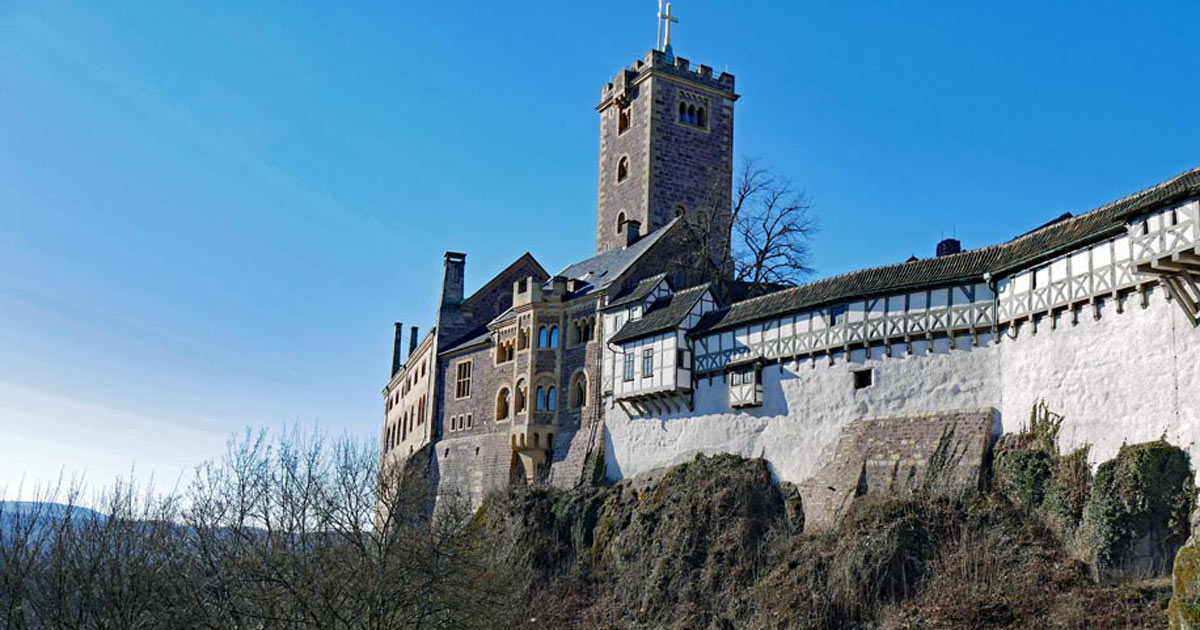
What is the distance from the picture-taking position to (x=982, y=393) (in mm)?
24734

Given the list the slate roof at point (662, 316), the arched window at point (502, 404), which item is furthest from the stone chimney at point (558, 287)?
the arched window at point (502, 404)

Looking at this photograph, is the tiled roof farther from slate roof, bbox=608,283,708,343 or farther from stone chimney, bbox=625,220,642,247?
stone chimney, bbox=625,220,642,247

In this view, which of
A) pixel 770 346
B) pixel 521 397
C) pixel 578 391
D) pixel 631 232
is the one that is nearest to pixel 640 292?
pixel 578 391

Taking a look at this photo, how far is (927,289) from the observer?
26.0 m

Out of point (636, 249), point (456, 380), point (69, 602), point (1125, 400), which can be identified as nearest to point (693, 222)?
point (636, 249)

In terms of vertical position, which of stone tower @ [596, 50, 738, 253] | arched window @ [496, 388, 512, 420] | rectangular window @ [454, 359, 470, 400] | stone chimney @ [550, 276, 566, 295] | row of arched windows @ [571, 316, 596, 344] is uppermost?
stone tower @ [596, 50, 738, 253]

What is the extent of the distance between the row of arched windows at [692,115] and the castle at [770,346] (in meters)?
0.08

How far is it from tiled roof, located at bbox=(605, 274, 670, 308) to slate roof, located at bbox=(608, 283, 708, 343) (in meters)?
0.49

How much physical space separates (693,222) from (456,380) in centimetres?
1147

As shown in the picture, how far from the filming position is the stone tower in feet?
151

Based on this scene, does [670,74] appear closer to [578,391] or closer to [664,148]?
[664,148]

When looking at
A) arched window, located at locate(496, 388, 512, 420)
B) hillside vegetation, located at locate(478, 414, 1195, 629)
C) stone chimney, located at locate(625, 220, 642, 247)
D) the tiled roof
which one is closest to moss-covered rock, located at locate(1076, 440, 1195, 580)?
hillside vegetation, located at locate(478, 414, 1195, 629)

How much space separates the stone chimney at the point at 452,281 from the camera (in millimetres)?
45688

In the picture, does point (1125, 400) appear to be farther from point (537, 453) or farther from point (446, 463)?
point (446, 463)
